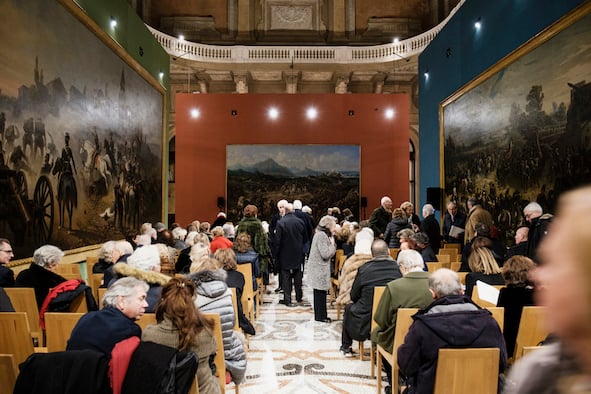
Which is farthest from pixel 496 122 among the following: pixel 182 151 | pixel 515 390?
pixel 182 151

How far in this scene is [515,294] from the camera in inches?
147

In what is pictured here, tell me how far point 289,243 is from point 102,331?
17.9 ft

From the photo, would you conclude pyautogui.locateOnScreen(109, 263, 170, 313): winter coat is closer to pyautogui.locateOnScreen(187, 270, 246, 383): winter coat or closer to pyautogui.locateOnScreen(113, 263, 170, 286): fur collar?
pyautogui.locateOnScreen(113, 263, 170, 286): fur collar

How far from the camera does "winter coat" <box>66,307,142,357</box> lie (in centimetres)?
261

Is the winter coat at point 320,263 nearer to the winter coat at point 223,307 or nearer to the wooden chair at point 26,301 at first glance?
the winter coat at point 223,307

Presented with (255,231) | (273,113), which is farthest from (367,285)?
(273,113)

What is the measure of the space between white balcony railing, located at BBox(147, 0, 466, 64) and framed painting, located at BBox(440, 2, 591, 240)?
11.5 metres

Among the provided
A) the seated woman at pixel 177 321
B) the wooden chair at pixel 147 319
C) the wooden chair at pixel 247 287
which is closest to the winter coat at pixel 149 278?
the wooden chair at pixel 147 319

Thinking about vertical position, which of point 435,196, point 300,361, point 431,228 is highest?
point 435,196

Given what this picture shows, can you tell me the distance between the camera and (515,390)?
0.89m

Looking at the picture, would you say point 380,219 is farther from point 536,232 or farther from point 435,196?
point 536,232

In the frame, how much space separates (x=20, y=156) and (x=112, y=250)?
75.5 inches

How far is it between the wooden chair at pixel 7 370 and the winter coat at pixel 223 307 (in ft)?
4.67

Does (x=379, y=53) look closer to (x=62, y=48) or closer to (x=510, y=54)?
(x=510, y=54)
